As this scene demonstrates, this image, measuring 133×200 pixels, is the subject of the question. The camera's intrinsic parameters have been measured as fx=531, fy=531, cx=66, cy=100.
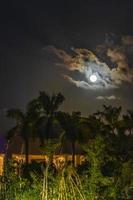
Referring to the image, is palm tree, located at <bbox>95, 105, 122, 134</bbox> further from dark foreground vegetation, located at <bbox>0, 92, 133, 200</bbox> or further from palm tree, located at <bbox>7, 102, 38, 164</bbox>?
dark foreground vegetation, located at <bbox>0, 92, 133, 200</bbox>

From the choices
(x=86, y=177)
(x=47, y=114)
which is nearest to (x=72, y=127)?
(x=47, y=114)

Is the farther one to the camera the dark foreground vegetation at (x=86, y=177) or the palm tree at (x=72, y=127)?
the palm tree at (x=72, y=127)

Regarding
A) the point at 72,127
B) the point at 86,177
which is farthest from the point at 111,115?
the point at 86,177

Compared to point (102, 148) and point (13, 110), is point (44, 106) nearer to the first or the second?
point (13, 110)

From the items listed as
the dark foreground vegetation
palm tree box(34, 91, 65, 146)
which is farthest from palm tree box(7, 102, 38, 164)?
the dark foreground vegetation

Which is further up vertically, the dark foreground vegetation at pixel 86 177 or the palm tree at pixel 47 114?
the palm tree at pixel 47 114

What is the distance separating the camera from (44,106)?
39.0 meters

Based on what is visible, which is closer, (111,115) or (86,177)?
(86,177)

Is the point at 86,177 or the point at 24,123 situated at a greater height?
the point at 24,123

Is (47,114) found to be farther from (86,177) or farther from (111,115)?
(86,177)

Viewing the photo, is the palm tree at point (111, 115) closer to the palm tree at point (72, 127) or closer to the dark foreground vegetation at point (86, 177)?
the palm tree at point (72, 127)

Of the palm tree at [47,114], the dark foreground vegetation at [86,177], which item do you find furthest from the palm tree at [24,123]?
the dark foreground vegetation at [86,177]

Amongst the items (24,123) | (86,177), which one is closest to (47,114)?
(24,123)

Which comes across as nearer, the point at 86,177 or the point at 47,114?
the point at 86,177
